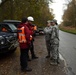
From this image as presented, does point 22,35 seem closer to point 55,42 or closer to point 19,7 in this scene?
point 55,42

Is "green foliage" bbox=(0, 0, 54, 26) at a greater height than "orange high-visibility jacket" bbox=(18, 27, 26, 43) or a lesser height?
greater

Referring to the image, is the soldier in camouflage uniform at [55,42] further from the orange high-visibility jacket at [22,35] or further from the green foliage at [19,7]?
the green foliage at [19,7]

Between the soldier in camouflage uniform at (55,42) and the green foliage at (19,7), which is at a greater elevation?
the green foliage at (19,7)

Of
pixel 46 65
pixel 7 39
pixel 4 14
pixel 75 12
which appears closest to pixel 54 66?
pixel 46 65

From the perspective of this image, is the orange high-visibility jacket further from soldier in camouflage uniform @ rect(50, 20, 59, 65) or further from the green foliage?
the green foliage

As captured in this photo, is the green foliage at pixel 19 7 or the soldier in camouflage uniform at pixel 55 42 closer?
the soldier in camouflage uniform at pixel 55 42

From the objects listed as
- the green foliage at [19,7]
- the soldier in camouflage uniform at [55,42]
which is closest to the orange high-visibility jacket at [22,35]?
the soldier in camouflage uniform at [55,42]

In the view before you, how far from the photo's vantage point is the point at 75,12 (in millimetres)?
63500

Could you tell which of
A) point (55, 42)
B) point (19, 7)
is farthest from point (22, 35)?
point (19, 7)

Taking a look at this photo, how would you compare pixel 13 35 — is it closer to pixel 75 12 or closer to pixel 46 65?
pixel 46 65

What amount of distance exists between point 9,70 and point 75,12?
5845cm

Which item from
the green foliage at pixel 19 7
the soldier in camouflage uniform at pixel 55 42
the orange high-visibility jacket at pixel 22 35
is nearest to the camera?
the orange high-visibility jacket at pixel 22 35

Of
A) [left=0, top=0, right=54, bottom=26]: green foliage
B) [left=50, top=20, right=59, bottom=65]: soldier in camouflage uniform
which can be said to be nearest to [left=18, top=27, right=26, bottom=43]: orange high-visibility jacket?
[left=50, top=20, right=59, bottom=65]: soldier in camouflage uniform

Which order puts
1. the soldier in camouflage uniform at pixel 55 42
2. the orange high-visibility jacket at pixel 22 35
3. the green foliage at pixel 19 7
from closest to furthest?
the orange high-visibility jacket at pixel 22 35
the soldier in camouflage uniform at pixel 55 42
the green foliage at pixel 19 7
